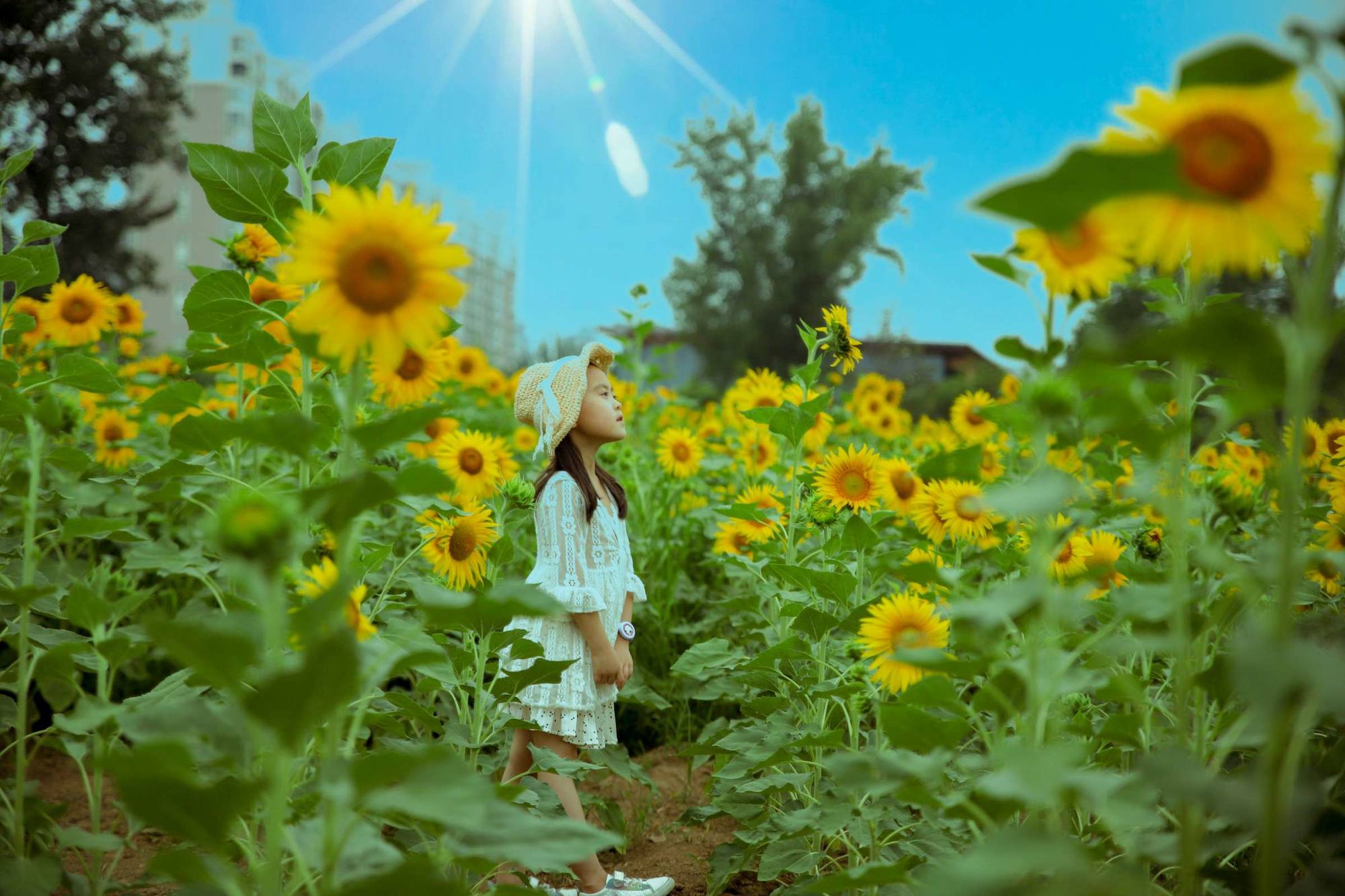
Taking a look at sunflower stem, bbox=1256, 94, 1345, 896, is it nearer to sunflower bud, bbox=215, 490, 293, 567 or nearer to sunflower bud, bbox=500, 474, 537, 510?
sunflower bud, bbox=215, 490, 293, 567

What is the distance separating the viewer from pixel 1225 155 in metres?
0.82

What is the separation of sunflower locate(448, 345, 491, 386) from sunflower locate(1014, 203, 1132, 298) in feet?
12.7

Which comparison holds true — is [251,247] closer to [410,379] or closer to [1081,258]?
[410,379]

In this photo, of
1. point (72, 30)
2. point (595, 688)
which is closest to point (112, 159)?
point (72, 30)

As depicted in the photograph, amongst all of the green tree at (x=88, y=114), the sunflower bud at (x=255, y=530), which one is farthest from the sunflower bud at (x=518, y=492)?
the green tree at (x=88, y=114)

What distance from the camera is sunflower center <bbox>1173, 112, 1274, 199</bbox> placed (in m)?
0.81

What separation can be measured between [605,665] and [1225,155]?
1744 millimetres

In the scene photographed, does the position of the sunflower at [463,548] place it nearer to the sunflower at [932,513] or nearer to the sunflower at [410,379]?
the sunflower at [410,379]

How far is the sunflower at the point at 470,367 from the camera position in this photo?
→ 472 cm

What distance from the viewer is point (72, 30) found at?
1529 cm

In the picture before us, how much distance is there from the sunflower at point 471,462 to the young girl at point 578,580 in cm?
14

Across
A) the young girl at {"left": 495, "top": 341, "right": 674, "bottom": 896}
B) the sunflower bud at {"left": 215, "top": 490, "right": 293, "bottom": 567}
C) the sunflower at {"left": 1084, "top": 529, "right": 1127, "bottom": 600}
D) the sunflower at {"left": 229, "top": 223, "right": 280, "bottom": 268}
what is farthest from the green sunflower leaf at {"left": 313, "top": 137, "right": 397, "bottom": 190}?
the sunflower at {"left": 1084, "top": 529, "right": 1127, "bottom": 600}

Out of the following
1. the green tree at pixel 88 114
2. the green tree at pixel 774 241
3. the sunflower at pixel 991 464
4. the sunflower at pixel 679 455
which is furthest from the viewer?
the green tree at pixel 774 241

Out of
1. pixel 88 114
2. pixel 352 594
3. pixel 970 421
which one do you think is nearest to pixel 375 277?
pixel 352 594
